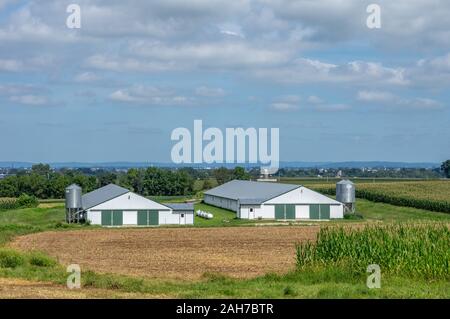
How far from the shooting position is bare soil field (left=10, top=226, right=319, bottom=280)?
88.8ft

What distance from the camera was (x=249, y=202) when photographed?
67.2m

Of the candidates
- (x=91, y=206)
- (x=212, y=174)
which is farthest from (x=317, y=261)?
(x=212, y=174)

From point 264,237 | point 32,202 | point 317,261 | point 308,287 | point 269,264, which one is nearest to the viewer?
point 308,287

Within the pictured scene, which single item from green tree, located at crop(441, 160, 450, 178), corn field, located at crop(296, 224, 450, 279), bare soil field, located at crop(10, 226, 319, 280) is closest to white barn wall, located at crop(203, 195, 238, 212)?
bare soil field, located at crop(10, 226, 319, 280)

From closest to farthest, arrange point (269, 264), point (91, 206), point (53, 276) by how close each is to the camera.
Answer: point (53, 276)
point (269, 264)
point (91, 206)

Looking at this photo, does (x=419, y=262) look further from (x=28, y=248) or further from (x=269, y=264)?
(x=28, y=248)

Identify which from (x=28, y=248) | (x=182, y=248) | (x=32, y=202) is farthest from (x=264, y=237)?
(x=32, y=202)

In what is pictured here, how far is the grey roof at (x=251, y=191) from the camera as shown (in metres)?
68.3

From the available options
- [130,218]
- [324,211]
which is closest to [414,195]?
[324,211]

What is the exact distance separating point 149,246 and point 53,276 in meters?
18.0

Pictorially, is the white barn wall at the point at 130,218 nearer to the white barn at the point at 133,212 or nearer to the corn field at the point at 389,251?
the white barn at the point at 133,212

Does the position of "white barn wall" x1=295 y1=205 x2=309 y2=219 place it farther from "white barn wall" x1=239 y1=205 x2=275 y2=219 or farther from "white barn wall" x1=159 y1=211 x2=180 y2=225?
"white barn wall" x1=159 y1=211 x2=180 y2=225

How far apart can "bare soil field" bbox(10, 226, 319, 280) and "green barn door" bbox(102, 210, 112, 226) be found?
796cm

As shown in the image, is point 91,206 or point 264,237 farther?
point 91,206
